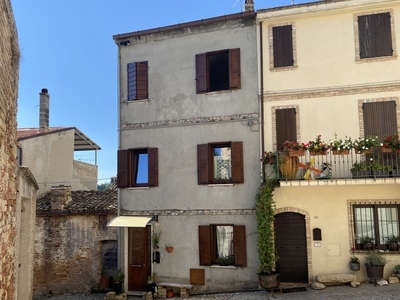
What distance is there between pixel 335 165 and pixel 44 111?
53.6ft

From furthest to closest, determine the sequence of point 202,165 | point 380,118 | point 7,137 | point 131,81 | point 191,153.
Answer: point 131,81 → point 191,153 → point 202,165 → point 380,118 → point 7,137

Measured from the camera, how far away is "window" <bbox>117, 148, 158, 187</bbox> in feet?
47.4

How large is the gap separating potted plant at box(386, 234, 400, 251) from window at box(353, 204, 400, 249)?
3.2 inches

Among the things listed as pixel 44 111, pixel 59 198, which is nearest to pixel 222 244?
pixel 59 198

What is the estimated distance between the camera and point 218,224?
44.0ft

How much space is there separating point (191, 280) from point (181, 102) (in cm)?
650

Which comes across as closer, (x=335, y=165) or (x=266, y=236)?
(x=266, y=236)

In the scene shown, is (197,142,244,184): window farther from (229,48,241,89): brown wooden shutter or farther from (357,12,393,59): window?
(357,12,393,59): window

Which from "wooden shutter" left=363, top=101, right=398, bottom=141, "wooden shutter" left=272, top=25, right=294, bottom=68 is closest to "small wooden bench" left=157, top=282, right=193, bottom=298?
"wooden shutter" left=363, top=101, right=398, bottom=141

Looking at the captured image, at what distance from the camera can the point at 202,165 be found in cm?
1370

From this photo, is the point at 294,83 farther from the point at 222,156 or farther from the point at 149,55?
the point at 149,55

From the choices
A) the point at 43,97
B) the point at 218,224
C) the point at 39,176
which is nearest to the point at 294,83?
the point at 218,224

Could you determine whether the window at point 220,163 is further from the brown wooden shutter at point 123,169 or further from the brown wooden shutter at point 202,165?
the brown wooden shutter at point 123,169

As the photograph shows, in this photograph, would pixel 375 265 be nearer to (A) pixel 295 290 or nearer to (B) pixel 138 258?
(A) pixel 295 290
